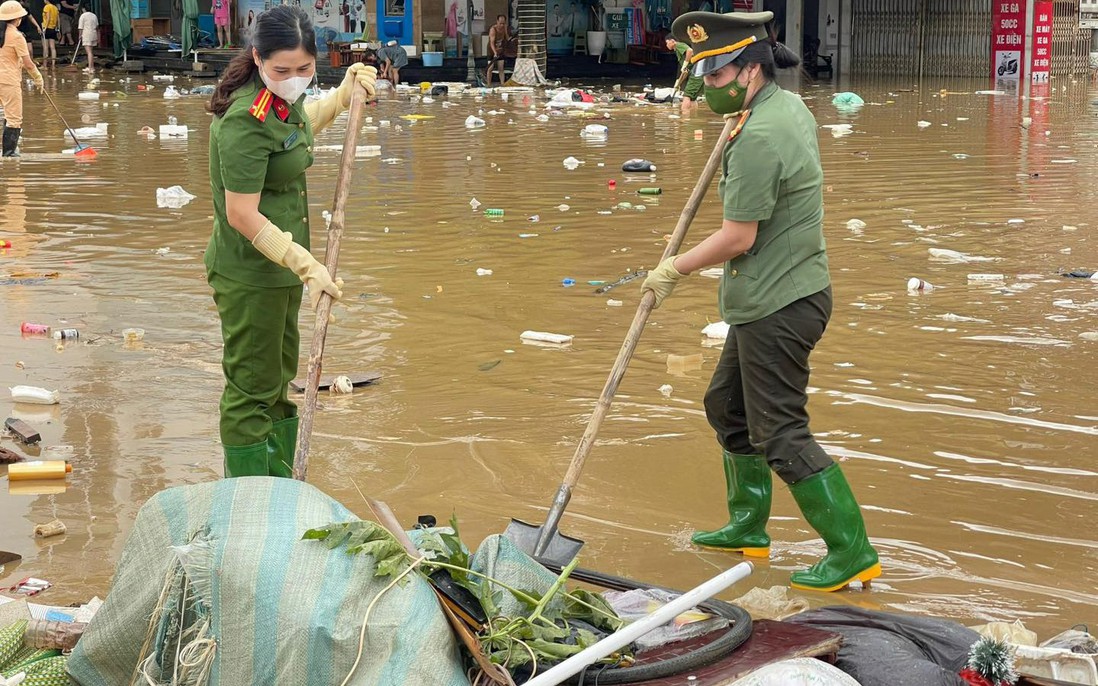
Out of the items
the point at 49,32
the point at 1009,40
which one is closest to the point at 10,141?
the point at 49,32

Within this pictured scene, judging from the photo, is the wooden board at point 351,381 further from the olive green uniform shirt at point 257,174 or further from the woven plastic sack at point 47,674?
the woven plastic sack at point 47,674

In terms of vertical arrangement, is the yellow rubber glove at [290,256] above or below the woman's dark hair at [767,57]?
below

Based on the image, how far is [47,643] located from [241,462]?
3.16 ft

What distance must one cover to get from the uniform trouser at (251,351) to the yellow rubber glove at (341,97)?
2.12ft

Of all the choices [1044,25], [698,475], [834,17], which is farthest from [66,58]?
[698,475]

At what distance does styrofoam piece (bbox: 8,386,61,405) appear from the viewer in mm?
5656

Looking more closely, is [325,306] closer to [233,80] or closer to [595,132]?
[233,80]

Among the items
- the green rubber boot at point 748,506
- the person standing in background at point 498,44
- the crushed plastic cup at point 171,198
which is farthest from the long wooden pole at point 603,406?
the person standing in background at point 498,44

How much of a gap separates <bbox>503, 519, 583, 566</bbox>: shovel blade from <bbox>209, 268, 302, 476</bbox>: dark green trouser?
905 mm

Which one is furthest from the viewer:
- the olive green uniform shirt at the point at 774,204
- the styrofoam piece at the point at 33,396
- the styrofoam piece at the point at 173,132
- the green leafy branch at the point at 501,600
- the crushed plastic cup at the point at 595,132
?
the crushed plastic cup at the point at 595,132

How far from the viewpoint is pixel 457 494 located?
4629 millimetres

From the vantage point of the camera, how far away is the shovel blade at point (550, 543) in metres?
3.71

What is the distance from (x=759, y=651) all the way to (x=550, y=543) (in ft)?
3.31

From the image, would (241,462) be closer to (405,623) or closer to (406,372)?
(405,623)
